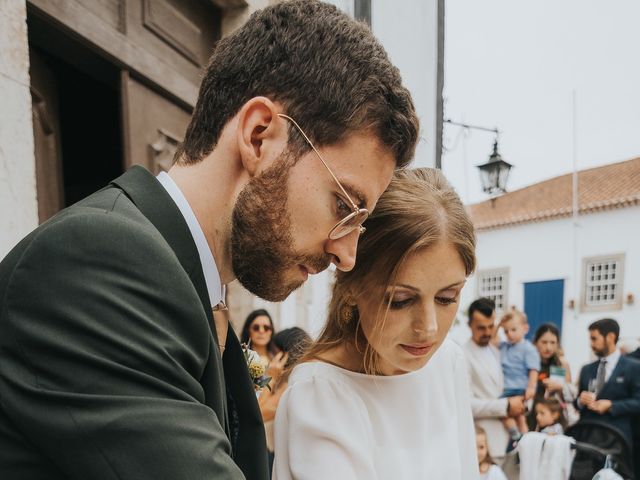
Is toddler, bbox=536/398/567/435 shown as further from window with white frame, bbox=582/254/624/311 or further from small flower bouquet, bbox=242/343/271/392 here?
window with white frame, bbox=582/254/624/311

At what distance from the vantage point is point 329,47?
3.59 feet

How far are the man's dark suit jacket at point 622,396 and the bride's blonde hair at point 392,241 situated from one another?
172 inches

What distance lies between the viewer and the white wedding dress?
133 cm

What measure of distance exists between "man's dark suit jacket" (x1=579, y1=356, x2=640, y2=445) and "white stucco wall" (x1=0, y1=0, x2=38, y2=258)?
16.2 ft

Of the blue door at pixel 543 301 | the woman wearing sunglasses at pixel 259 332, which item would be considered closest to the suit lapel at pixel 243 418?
the woman wearing sunglasses at pixel 259 332

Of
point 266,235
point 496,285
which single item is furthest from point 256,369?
point 496,285

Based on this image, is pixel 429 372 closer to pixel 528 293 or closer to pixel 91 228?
pixel 91 228

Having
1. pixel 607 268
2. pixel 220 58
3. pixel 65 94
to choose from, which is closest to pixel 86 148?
pixel 65 94

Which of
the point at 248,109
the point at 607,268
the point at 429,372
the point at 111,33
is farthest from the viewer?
the point at 607,268

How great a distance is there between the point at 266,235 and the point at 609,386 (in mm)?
5119

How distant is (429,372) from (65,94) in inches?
138

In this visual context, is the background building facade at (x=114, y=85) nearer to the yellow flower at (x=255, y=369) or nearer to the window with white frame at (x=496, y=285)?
the yellow flower at (x=255, y=369)

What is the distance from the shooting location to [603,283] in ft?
72.3

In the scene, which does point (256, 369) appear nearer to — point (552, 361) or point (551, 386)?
point (551, 386)
